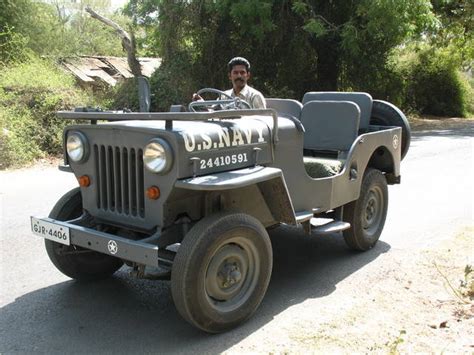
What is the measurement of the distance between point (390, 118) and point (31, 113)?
7971 mm

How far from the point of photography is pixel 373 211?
5.75 meters

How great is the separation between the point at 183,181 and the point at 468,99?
2648 cm

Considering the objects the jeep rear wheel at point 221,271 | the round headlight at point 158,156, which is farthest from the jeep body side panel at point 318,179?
the round headlight at point 158,156

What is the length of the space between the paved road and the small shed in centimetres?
1146

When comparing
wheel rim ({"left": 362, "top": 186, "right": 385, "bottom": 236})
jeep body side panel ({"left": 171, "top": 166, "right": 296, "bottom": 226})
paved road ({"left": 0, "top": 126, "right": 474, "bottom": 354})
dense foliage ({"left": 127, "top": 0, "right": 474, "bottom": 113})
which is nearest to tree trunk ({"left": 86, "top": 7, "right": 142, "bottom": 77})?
dense foliage ({"left": 127, "top": 0, "right": 474, "bottom": 113})

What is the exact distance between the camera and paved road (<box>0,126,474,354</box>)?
3.67m

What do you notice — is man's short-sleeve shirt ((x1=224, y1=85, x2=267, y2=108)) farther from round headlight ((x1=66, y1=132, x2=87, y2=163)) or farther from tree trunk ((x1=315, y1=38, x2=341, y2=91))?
tree trunk ((x1=315, y1=38, x2=341, y2=91))

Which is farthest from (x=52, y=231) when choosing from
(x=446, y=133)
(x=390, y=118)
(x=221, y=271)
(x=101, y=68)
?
(x=101, y=68)

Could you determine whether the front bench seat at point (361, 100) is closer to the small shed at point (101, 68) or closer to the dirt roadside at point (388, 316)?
the dirt roadside at point (388, 316)

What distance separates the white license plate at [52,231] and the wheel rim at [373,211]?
2.91m

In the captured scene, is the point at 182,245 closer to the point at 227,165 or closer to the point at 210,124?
the point at 227,165

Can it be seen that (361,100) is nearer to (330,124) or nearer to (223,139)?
(330,124)

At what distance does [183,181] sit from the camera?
3547 mm

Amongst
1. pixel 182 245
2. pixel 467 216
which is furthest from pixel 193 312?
pixel 467 216
